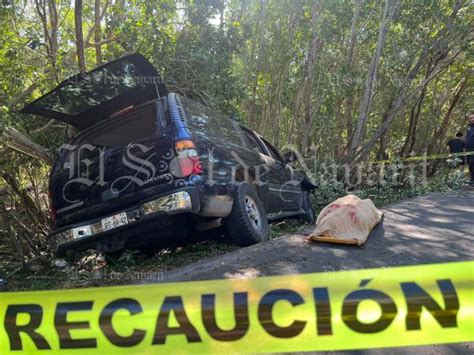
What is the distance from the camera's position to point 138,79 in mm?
4848

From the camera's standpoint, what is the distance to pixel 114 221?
14.0 feet

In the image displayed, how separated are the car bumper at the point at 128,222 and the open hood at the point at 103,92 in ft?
4.47

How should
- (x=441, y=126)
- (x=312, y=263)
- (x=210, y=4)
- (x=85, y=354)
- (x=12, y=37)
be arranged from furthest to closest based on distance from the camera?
1. (x=441, y=126)
2. (x=210, y=4)
3. (x=12, y=37)
4. (x=312, y=263)
5. (x=85, y=354)

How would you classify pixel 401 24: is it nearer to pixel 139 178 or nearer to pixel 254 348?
pixel 139 178

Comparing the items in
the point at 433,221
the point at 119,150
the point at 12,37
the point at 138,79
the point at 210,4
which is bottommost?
the point at 433,221

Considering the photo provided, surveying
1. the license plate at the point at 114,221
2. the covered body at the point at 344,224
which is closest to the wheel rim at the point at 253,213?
the covered body at the point at 344,224

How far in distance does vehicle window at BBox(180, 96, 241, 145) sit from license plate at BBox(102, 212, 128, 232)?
104 cm

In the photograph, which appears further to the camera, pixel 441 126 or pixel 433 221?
pixel 441 126

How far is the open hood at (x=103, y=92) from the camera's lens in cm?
478

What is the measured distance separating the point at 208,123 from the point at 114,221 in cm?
145

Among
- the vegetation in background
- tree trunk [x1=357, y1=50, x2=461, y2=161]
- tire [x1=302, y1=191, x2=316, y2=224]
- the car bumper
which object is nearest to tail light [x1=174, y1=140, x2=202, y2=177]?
the car bumper

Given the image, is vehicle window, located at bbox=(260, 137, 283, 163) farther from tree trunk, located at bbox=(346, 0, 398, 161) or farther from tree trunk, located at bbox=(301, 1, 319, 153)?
tree trunk, located at bbox=(301, 1, 319, 153)

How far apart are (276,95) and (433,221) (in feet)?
23.9

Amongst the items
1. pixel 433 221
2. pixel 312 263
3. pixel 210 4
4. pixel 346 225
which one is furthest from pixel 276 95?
pixel 312 263
